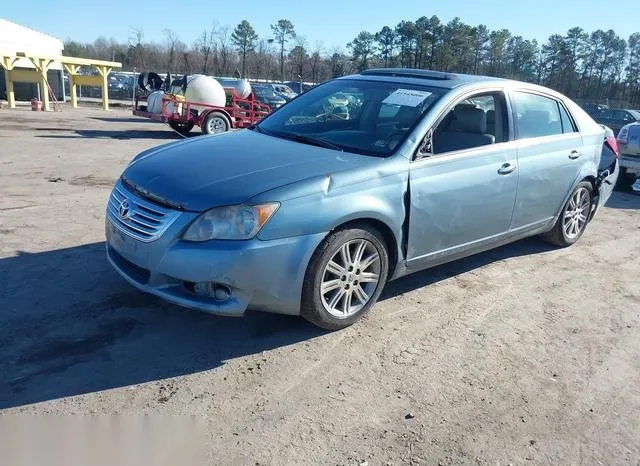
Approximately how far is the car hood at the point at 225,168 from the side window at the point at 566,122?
2.69 m

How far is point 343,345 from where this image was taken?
3.68 meters

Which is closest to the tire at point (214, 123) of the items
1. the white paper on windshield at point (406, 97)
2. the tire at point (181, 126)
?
the tire at point (181, 126)

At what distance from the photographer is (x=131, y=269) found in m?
3.63

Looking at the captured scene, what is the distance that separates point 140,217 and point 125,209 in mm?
196

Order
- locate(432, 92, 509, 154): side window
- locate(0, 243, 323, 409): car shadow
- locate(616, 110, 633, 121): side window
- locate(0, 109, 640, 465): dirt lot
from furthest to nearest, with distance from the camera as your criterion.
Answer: locate(616, 110, 633, 121): side window
locate(432, 92, 509, 154): side window
locate(0, 243, 323, 409): car shadow
locate(0, 109, 640, 465): dirt lot

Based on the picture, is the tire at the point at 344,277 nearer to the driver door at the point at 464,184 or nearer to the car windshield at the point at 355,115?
the driver door at the point at 464,184

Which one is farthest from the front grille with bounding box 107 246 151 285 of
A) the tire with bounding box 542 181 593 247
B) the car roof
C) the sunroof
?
the tire with bounding box 542 181 593 247

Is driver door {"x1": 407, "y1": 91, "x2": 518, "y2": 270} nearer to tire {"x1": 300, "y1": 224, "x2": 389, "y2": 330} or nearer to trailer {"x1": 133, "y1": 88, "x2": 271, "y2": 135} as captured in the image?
tire {"x1": 300, "y1": 224, "x2": 389, "y2": 330}

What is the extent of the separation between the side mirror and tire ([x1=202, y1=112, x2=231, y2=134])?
12.7 metres

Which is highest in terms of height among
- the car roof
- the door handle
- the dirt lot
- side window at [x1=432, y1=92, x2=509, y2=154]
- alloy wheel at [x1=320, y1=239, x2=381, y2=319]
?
the car roof

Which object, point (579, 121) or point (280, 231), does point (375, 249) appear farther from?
point (579, 121)

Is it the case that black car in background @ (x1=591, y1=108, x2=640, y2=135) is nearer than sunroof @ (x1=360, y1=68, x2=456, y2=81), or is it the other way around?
sunroof @ (x1=360, y1=68, x2=456, y2=81)

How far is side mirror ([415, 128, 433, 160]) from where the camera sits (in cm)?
407

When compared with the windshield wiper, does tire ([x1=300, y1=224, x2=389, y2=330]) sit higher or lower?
lower
